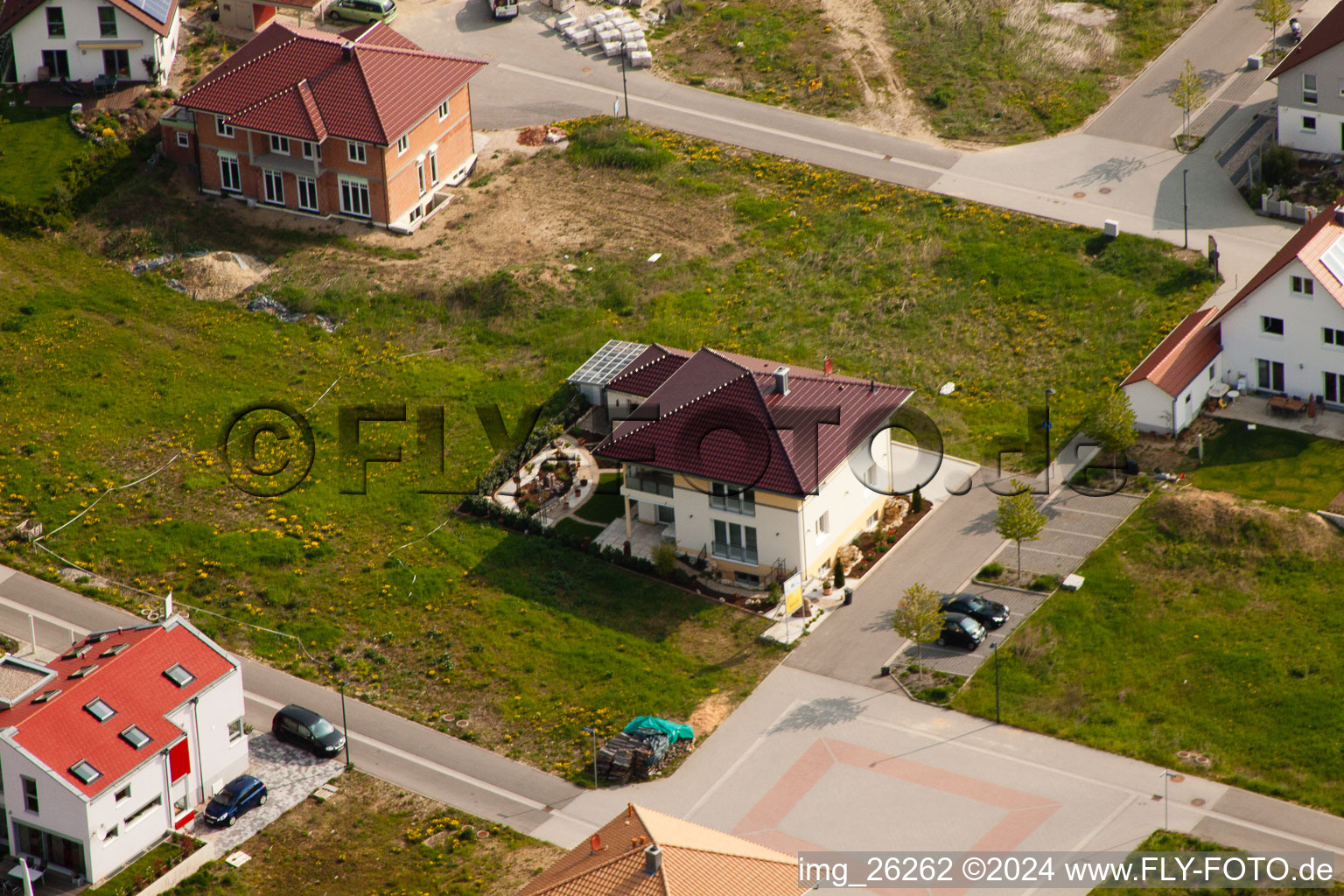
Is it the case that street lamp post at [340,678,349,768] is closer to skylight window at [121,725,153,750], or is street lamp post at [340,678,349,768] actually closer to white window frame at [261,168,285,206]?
skylight window at [121,725,153,750]

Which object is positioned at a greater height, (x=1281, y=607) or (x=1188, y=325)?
(x=1188, y=325)

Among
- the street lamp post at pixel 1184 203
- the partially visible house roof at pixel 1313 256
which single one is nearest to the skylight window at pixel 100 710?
the partially visible house roof at pixel 1313 256

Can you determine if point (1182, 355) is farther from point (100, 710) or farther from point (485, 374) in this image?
point (100, 710)

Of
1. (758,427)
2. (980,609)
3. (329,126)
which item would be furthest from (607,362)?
(980,609)

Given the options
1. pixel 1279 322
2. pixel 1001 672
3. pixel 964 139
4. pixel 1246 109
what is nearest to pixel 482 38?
pixel 964 139

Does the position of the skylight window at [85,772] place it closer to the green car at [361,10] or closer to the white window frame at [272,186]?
the white window frame at [272,186]

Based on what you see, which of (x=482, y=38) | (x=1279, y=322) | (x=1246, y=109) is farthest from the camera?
(x=482, y=38)

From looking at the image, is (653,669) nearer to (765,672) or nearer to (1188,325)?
(765,672)
